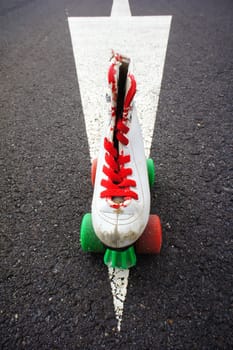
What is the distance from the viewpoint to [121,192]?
155 centimetres

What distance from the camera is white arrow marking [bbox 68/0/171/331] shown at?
2.76m

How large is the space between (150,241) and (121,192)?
32cm

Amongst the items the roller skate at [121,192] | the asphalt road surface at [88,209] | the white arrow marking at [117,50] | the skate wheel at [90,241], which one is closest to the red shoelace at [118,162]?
the roller skate at [121,192]

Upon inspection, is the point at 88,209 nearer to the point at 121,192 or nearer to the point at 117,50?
the point at 121,192

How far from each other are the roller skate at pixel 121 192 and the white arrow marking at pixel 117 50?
0.57 meters

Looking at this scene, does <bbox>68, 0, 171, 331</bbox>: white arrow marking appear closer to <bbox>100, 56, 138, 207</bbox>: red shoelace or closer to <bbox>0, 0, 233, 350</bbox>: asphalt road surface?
<bbox>0, 0, 233, 350</bbox>: asphalt road surface

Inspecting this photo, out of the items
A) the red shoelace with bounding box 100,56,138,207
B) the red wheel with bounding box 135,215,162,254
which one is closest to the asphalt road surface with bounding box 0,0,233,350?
the red wheel with bounding box 135,215,162,254

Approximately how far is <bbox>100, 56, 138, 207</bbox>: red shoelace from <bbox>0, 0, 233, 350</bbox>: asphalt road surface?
418mm

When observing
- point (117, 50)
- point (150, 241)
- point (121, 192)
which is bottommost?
point (150, 241)

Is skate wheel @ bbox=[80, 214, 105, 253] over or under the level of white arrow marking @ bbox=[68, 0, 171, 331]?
under

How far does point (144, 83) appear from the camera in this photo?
3.17 metres

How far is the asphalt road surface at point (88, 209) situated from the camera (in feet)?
4.88

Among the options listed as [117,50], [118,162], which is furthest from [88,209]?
[117,50]

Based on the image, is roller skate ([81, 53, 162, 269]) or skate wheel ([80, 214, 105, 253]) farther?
skate wheel ([80, 214, 105, 253])
